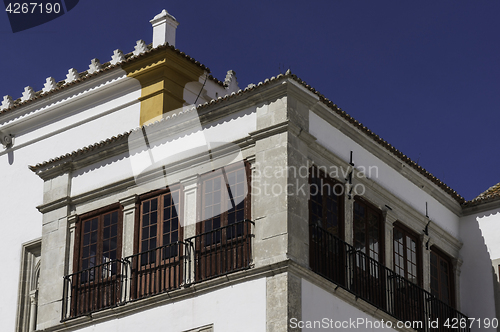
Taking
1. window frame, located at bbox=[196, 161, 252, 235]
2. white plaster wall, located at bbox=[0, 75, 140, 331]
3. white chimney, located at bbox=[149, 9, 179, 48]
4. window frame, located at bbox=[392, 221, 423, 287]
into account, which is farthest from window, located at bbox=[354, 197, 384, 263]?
white chimney, located at bbox=[149, 9, 179, 48]

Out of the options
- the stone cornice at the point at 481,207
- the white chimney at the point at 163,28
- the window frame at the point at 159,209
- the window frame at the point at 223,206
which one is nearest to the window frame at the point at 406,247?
the stone cornice at the point at 481,207

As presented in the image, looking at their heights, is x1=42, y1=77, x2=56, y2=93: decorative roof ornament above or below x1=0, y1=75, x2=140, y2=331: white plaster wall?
above

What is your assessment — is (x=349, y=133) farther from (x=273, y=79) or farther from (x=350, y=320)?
Result: (x=350, y=320)

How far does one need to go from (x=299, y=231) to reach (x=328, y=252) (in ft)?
3.10

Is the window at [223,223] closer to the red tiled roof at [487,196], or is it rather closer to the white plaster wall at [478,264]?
the white plaster wall at [478,264]

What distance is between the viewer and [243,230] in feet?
60.5

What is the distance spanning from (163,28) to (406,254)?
773 cm

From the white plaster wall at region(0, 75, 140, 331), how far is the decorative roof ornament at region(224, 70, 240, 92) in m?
2.41

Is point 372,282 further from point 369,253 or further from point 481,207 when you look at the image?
point 481,207

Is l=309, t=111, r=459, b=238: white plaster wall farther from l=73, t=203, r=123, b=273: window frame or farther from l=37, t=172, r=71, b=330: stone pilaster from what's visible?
l=37, t=172, r=71, b=330: stone pilaster

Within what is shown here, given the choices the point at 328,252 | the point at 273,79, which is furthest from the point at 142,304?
the point at 273,79

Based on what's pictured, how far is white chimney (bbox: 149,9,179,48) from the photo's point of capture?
2450cm

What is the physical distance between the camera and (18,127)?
25.9 m

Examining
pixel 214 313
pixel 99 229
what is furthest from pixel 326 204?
pixel 99 229
